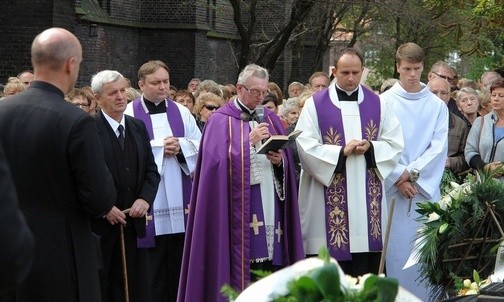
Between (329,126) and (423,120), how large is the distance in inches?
45.3

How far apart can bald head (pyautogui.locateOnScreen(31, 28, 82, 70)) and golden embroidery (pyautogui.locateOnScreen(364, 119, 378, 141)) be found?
12.7 feet

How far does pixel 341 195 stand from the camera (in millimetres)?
10008

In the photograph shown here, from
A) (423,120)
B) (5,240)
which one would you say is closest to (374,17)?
(423,120)

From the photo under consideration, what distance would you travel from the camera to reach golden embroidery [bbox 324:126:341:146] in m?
10.0

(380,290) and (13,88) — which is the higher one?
(13,88)

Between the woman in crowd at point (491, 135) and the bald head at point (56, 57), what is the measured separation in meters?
6.06

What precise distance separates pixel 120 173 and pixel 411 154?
2.73 m

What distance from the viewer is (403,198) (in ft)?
34.8

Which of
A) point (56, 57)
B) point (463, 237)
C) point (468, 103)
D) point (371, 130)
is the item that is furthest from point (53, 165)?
point (468, 103)

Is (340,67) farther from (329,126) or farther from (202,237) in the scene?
(202,237)

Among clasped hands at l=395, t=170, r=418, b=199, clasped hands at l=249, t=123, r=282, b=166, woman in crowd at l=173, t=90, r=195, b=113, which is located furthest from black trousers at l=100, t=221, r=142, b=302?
woman in crowd at l=173, t=90, r=195, b=113

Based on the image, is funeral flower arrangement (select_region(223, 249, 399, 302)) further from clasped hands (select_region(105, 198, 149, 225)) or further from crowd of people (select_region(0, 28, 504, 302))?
clasped hands (select_region(105, 198, 149, 225))

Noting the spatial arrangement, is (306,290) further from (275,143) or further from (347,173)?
(347,173)

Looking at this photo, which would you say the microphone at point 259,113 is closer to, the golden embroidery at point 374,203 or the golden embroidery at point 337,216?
the golden embroidery at point 337,216
